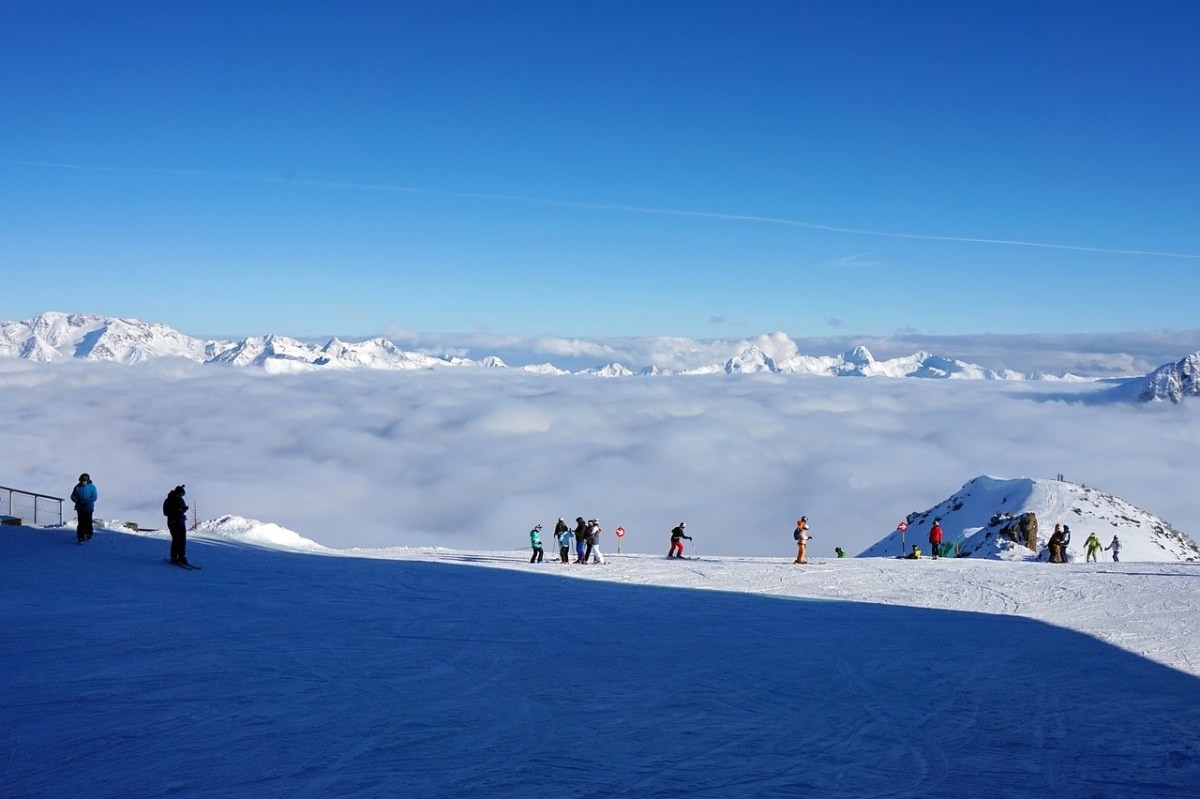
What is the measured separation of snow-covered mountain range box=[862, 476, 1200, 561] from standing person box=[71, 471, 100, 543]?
44.3 metres

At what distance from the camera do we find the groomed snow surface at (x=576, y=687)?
24.9ft

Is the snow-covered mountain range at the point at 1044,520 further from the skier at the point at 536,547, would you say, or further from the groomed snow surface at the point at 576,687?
the groomed snow surface at the point at 576,687

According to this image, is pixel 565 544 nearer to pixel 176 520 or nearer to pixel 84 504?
pixel 176 520

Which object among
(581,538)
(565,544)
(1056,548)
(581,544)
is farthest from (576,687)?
(1056,548)

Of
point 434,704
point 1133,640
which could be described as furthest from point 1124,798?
point 1133,640

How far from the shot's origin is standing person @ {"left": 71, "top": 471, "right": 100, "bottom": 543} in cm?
2027

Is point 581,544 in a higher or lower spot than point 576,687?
higher

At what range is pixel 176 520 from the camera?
752 inches

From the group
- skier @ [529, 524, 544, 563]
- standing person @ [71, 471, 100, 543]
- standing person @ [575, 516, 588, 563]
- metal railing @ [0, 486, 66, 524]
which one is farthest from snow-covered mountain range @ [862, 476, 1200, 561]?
metal railing @ [0, 486, 66, 524]

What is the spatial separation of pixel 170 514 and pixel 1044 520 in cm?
6127

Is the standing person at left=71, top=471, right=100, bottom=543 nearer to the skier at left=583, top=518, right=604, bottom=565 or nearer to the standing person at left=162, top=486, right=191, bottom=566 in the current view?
the standing person at left=162, top=486, right=191, bottom=566

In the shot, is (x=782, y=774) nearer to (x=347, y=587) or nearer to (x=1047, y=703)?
(x=1047, y=703)

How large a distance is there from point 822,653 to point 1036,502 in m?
61.9

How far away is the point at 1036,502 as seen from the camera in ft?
217
